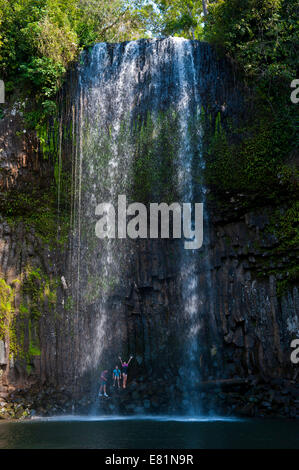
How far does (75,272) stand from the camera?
58.5ft

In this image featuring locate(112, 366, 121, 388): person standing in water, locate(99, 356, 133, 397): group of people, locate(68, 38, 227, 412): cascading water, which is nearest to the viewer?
locate(99, 356, 133, 397): group of people

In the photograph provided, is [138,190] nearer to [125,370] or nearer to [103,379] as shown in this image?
[125,370]

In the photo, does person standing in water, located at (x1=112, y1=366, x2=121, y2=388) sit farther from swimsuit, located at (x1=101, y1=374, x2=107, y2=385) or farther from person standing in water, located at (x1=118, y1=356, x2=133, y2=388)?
swimsuit, located at (x1=101, y1=374, x2=107, y2=385)

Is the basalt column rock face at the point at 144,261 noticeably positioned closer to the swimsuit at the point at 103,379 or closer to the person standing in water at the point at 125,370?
the person standing in water at the point at 125,370

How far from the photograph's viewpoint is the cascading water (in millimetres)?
16906

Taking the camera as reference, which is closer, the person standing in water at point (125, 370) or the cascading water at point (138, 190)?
the person standing in water at point (125, 370)

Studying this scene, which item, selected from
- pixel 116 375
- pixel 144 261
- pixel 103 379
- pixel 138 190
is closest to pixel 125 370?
pixel 116 375

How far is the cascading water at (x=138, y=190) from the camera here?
16.9 meters

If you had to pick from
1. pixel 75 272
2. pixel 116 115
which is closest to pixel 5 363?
pixel 75 272

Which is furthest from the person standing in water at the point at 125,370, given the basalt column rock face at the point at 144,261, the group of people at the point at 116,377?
the basalt column rock face at the point at 144,261

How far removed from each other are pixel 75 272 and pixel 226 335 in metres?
5.81

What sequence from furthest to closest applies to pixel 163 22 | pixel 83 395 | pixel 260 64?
pixel 163 22 < pixel 260 64 < pixel 83 395

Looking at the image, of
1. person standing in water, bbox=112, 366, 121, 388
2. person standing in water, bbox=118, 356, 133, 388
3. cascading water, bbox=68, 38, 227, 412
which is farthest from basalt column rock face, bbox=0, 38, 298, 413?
person standing in water, bbox=112, 366, 121, 388

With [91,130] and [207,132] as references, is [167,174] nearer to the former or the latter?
[207,132]
